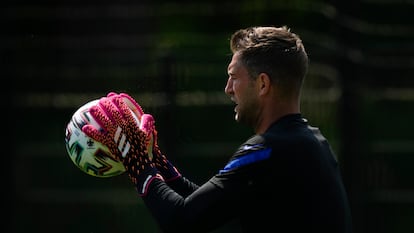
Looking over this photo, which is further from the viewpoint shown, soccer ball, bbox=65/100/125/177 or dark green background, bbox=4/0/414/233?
dark green background, bbox=4/0/414/233

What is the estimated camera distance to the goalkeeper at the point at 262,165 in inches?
134

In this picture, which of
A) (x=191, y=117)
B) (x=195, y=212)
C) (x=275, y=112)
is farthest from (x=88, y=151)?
(x=191, y=117)

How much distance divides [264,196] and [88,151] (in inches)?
30.5

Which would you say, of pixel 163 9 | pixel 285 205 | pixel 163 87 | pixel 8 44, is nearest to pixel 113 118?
pixel 285 205

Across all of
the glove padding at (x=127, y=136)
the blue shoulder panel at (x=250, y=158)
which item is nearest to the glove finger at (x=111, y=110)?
the glove padding at (x=127, y=136)

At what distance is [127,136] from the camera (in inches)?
143

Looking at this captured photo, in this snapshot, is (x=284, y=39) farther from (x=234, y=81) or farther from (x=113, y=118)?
(x=113, y=118)

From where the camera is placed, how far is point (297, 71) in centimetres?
356

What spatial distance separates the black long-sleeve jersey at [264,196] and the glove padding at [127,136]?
143 mm

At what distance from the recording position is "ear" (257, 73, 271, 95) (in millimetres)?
3529

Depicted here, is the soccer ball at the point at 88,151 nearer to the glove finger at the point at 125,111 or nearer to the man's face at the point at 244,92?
the glove finger at the point at 125,111

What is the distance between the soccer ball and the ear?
590 millimetres

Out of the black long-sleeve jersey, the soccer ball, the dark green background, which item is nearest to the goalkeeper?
the black long-sleeve jersey

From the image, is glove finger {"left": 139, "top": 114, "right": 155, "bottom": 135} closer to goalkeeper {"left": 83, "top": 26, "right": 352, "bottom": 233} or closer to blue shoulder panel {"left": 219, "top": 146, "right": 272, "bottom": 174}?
goalkeeper {"left": 83, "top": 26, "right": 352, "bottom": 233}
